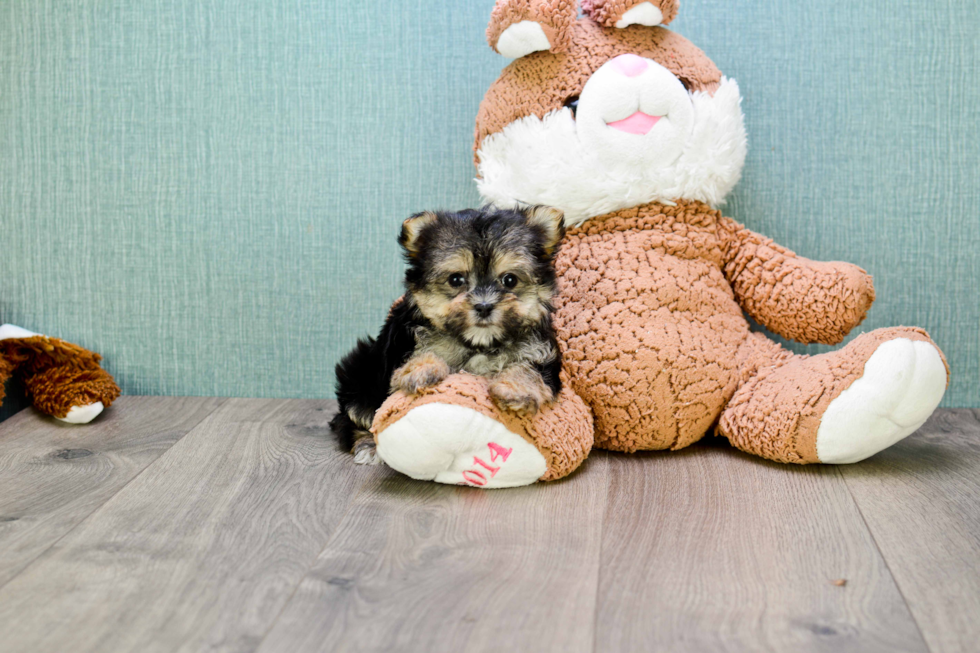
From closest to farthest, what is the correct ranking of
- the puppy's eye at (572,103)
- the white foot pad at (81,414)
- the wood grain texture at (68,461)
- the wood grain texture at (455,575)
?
the wood grain texture at (455,575)
the wood grain texture at (68,461)
the puppy's eye at (572,103)
the white foot pad at (81,414)

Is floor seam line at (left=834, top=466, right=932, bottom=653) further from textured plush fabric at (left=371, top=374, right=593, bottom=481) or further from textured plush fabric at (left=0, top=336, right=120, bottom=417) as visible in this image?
textured plush fabric at (left=0, top=336, right=120, bottom=417)

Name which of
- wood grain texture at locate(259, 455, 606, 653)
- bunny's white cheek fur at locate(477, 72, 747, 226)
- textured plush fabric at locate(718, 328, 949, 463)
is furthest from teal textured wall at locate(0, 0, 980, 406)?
wood grain texture at locate(259, 455, 606, 653)

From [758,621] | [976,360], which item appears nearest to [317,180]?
[758,621]

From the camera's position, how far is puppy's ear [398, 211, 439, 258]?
181 centimetres

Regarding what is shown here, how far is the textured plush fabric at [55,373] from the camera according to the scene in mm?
2377

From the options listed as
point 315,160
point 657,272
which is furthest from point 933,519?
point 315,160

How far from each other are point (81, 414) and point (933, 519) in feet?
7.23

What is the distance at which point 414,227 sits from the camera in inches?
71.5

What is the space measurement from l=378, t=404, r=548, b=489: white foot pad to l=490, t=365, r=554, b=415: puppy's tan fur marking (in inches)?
2.1

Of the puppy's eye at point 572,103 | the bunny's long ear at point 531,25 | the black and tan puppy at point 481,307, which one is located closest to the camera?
the black and tan puppy at point 481,307

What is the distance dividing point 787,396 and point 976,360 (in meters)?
0.91

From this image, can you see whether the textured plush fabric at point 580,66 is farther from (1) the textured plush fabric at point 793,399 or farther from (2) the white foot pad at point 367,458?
(2) the white foot pad at point 367,458

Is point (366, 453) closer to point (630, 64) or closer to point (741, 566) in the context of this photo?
point (741, 566)

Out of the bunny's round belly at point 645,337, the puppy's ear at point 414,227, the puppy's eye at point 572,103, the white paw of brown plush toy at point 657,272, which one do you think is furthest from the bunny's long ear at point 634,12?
the puppy's ear at point 414,227
